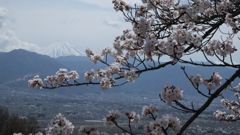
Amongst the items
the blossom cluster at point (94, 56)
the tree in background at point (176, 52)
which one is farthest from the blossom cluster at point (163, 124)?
the blossom cluster at point (94, 56)

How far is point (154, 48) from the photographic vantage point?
16.6 ft

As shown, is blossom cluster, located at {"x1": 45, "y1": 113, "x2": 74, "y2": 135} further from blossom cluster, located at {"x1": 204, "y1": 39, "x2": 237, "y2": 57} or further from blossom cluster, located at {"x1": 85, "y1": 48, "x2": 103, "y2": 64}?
blossom cluster, located at {"x1": 85, "y1": 48, "x2": 103, "y2": 64}

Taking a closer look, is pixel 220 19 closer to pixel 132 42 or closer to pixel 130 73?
pixel 130 73

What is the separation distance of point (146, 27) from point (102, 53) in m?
3.93

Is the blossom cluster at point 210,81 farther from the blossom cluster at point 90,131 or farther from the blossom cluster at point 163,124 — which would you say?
the blossom cluster at point 90,131

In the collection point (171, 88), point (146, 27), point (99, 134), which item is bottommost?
point (99, 134)

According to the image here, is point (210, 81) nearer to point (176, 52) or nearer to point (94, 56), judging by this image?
point (176, 52)

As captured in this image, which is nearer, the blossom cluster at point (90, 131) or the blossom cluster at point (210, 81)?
the blossom cluster at point (90, 131)

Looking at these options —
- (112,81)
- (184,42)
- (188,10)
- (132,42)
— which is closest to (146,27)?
(188,10)

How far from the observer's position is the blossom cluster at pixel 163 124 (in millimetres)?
3840

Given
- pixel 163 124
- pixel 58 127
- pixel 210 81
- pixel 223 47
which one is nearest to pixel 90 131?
pixel 58 127

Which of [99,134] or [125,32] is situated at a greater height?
[125,32]

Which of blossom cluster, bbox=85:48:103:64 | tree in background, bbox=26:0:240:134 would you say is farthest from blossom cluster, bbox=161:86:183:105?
blossom cluster, bbox=85:48:103:64

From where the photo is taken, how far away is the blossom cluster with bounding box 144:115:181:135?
3.84 m
